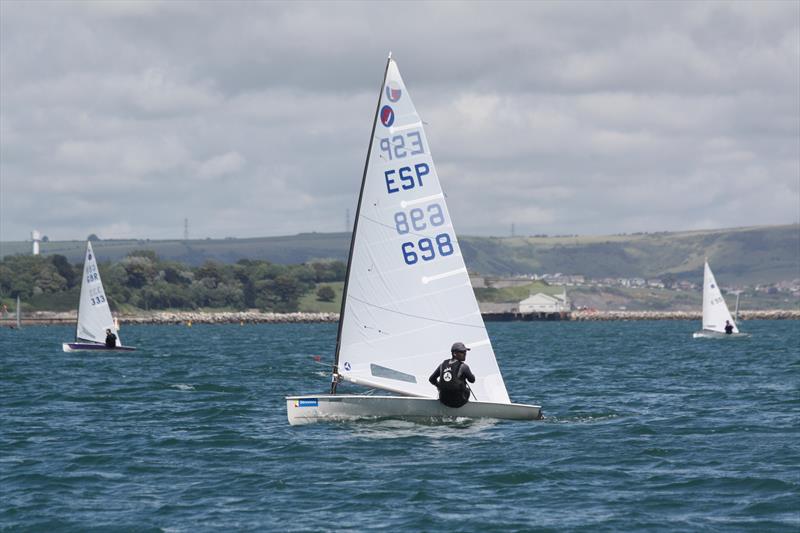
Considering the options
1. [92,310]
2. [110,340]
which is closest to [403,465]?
[110,340]

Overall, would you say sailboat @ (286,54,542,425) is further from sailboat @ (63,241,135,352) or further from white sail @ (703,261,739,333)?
white sail @ (703,261,739,333)

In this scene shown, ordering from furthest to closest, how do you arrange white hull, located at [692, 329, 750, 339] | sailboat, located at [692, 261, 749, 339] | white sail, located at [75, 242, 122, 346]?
white hull, located at [692, 329, 750, 339] → sailboat, located at [692, 261, 749, 339] → white sail, located at [75, 242, 122, 346]

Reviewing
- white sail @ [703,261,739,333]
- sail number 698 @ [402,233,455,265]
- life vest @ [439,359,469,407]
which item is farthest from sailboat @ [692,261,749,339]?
life vest @ [439,359,469,407]

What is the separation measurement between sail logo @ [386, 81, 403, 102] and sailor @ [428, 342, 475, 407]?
5.53 meters

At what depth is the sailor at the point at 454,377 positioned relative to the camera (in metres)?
26.0

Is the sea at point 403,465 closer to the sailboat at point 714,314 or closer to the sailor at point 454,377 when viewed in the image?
the sailor at point 454,377

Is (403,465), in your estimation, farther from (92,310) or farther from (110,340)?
(92,310)

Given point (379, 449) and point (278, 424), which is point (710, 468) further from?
point (278, 424)

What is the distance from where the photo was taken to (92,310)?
73.8 m

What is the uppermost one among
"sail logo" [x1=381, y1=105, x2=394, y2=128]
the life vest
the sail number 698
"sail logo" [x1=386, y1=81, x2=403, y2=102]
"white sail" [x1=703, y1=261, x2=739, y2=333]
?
"sail logo" [x1=386, y1=81, x2=403, y2=102]

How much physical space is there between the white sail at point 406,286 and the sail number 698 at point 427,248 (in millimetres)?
22

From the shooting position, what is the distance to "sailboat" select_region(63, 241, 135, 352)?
73.2 m

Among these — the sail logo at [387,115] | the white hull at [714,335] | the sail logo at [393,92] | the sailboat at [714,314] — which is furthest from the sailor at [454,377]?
the white hull at [714,335]

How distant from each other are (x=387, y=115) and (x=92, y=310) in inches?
2022
